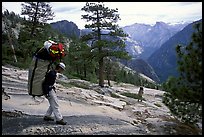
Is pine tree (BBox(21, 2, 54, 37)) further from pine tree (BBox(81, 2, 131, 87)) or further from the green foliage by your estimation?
the green foliage

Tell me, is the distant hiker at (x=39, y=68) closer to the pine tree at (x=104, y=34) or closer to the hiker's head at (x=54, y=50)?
the hiker's head at (x=54, y=50)

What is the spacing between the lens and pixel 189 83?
9.71 m

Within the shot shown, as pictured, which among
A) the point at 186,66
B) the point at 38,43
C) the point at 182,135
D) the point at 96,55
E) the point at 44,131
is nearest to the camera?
the point at 44,131

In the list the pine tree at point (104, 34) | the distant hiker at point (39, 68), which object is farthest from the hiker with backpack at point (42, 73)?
the pine tree at point (104, 34)

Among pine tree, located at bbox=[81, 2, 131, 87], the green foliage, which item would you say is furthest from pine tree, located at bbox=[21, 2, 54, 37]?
the green foliage

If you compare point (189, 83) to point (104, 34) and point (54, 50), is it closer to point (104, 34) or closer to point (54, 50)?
point (54, 50)

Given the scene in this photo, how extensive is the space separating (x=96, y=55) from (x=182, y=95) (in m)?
20.4

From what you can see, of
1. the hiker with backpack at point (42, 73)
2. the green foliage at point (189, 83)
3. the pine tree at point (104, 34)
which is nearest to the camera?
the hiker with backpack at point (42, 73)

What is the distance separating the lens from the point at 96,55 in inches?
1172

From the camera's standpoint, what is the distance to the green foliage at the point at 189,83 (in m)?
9.29

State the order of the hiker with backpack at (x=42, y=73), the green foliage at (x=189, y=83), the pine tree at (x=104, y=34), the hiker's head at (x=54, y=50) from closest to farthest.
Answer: the hiker's head at (x=54, y=50), the hiker with backpack at (x=42, y=73), the green foliage at (x=189, y=83), the pine tree at (x=104, y=34)

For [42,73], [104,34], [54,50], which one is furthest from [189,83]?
[104,34]

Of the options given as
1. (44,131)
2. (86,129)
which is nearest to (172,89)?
(86,129)

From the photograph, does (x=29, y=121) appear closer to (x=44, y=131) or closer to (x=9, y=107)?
(x=44, y=131)
